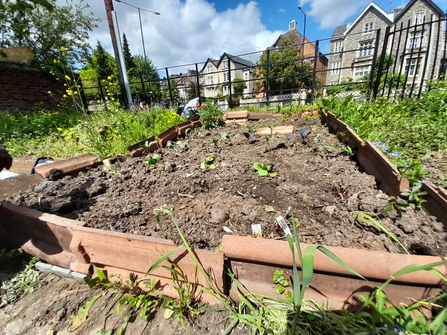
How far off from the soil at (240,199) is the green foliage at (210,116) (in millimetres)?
1628

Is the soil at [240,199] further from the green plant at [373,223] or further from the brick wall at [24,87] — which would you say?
the brick wall at [24,87]

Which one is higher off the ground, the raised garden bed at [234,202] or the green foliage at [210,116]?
the green foliage at [210,116]

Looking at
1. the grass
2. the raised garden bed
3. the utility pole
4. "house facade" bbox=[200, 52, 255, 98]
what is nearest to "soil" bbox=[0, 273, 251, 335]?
the raised garden bed

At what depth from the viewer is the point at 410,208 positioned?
1.10 meters

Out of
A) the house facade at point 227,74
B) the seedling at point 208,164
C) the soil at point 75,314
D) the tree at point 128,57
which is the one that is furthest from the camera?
the tree at point 128,57

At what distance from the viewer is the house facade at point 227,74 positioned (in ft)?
20.9

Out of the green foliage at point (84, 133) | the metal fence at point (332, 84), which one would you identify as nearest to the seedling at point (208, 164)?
the green foliage at point (84, 133)

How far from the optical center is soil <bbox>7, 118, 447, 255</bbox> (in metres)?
1.05

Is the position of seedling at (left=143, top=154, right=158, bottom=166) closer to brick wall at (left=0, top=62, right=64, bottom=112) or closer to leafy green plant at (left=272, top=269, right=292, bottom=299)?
leafy green plant at (left=272, top=269, right=292, bottom=299)

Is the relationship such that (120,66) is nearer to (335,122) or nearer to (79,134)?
(79,134)

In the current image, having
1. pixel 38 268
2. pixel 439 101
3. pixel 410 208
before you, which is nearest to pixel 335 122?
pixel 439 101

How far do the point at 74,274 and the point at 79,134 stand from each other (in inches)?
129

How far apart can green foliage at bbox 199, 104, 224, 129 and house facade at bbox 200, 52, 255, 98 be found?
1622 mm

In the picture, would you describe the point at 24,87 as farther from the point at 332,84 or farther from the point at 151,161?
the point at 332,84
